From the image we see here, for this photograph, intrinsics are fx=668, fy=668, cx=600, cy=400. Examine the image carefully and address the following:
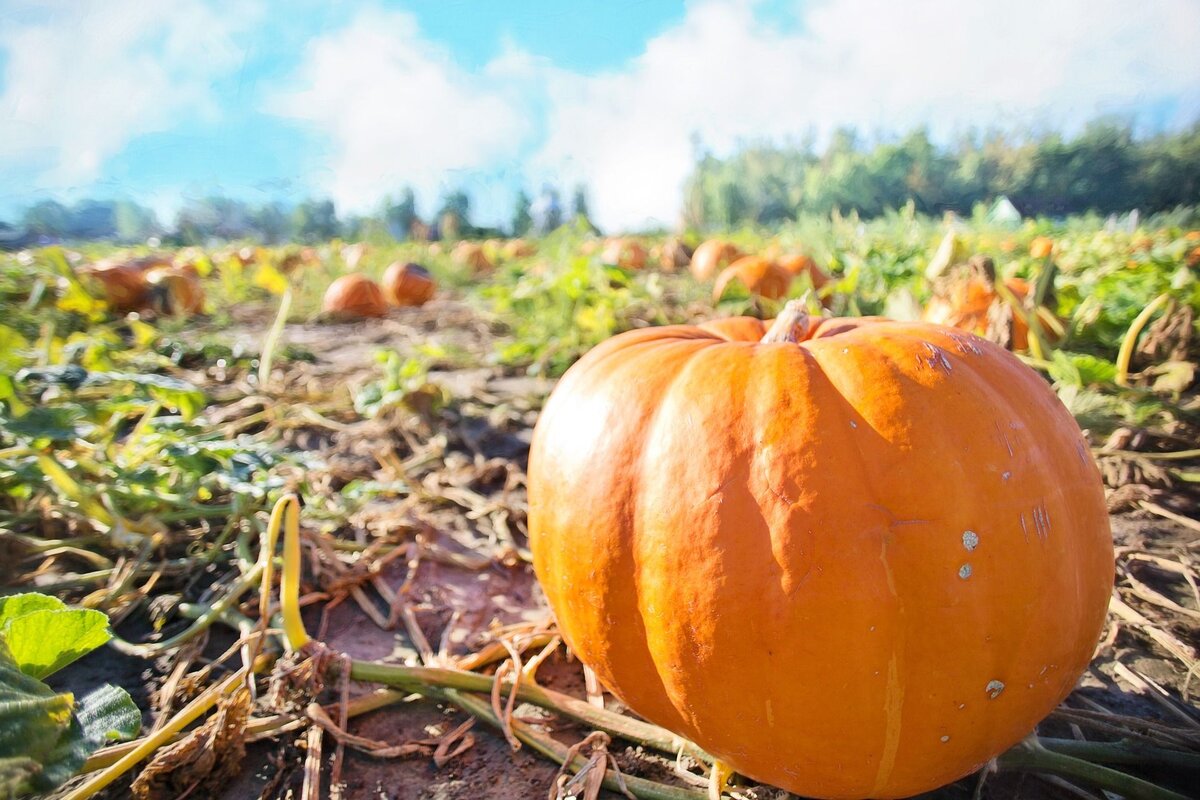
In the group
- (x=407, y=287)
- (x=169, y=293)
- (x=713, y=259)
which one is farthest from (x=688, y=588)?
(x=407, y=287)

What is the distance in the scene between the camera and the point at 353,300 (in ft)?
20.2

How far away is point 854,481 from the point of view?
862 millimetres

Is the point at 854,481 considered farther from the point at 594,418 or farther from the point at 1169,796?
the point at 1169,796

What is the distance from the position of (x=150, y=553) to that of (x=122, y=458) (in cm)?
30

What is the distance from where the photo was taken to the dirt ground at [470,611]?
1.10 metres

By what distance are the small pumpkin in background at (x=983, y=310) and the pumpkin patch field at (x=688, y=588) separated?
0.02 meters

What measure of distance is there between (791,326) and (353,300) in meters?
5.69

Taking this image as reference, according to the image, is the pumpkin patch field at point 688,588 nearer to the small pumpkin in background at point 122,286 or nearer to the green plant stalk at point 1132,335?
the green plant stalk at point 1132,335

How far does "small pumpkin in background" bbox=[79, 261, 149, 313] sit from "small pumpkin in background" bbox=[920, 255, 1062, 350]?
19.2 feet

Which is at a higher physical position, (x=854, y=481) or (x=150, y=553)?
(x=854, y=481)

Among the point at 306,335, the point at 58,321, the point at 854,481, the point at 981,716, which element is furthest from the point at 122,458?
the point at 306,335

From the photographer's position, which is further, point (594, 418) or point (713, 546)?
point (594, 418)

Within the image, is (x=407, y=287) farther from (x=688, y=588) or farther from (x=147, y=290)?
(x=688, y=588)

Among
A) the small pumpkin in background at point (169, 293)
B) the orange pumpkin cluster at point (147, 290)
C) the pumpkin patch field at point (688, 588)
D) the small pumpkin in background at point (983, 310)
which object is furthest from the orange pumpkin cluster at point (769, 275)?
the small pumpkin in background at point (169, 293)
